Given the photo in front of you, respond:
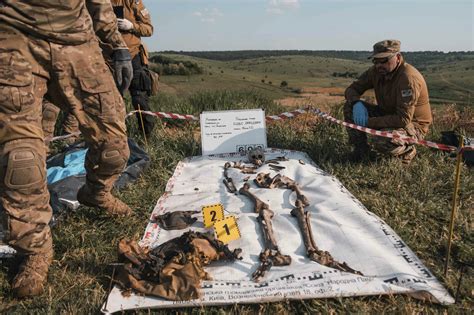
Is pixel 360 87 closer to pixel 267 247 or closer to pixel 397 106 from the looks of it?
pixel 397 106

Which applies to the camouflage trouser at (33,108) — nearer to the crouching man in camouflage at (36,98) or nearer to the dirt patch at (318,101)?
the crouching man in camouflage at (36,98)

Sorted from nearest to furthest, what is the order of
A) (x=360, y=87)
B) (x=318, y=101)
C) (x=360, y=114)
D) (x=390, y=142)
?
(x=390, y=142)
(x=360, y=114)
(x=360, y=87)
(x=318, y=101)

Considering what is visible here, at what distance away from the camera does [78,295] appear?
9.73 feet

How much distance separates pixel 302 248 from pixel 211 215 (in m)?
0.90

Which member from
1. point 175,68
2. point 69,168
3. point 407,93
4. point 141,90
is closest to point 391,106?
point 407,93

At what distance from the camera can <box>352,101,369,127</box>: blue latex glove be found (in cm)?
565

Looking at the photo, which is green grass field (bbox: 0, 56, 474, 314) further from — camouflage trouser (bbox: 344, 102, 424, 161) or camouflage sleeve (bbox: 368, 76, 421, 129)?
camouflage sleeve (bbox: 368, 76, 421, 129)

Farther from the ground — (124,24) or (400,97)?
(124,24)

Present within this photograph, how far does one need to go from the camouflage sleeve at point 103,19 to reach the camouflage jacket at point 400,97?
355 centimetres

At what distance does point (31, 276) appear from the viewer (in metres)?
2.96

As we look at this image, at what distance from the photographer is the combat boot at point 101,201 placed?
380cm

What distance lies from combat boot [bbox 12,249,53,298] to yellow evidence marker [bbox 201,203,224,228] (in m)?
1.35

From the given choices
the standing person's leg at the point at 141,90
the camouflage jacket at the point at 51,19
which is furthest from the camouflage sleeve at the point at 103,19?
the standing person's leg at the point at 141,90

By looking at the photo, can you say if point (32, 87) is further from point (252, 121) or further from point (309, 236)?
point (252, 121)
